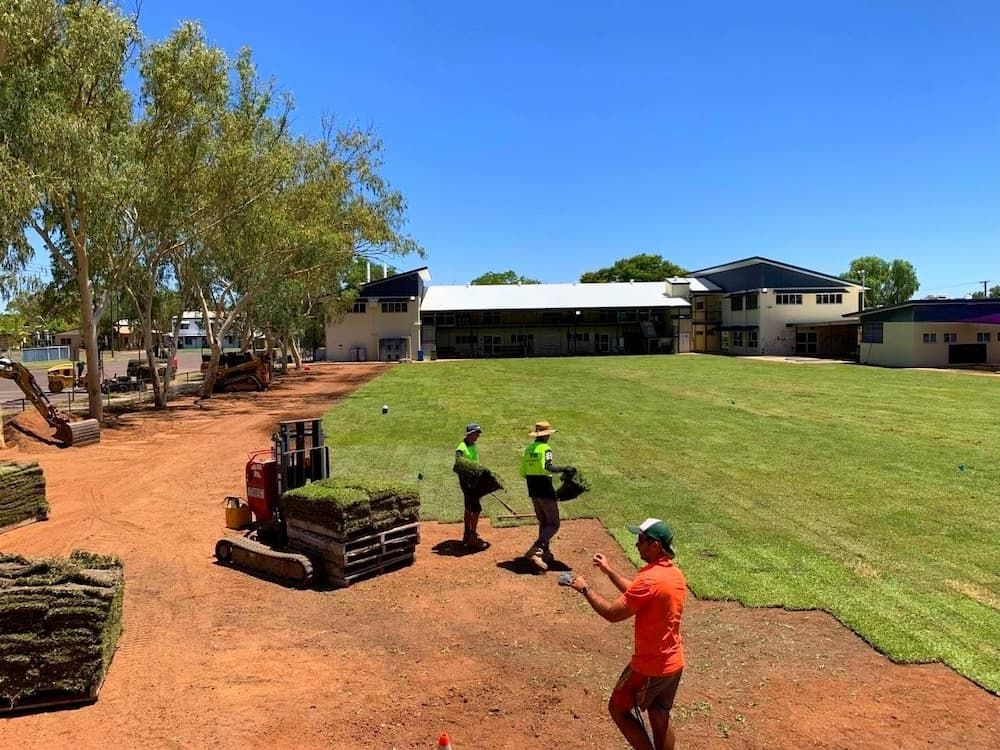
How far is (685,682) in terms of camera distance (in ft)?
21.0

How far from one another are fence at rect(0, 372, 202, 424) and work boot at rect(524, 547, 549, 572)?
26.6m

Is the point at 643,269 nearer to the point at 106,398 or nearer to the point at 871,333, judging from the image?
the point at 871,333

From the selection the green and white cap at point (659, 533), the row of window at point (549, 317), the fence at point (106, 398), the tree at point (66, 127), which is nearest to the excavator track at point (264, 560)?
the green and white cap at point (659, 533)

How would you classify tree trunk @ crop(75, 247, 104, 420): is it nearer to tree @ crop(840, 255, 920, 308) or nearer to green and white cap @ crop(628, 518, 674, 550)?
green and white cap @ crop(628, 518, 674, 550)

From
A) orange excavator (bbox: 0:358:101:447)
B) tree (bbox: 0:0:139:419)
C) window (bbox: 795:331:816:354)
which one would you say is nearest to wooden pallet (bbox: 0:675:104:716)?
tree (bbox: 0:0:139:419)

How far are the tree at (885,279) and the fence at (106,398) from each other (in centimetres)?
9307

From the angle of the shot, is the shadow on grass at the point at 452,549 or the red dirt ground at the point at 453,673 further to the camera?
the shadow on grass at the point at 452,549

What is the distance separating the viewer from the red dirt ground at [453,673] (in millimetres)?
5645

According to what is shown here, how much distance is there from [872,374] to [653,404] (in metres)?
20.1

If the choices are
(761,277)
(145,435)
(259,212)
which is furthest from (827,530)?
(761,277)

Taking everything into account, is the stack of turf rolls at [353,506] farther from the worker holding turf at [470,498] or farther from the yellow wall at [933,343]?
the yellow wall at [933,343]

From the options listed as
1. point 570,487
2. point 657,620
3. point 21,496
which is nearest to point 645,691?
point 657,620

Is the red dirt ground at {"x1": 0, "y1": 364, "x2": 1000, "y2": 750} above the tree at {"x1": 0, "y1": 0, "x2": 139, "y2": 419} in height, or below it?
below

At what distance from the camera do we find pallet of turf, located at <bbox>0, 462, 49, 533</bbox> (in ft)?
38.9
